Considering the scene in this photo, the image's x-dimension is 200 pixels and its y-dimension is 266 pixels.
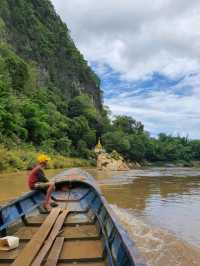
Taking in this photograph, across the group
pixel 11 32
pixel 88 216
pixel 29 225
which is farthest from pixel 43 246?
pixel 11 32

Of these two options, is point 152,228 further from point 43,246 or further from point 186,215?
point 43,246

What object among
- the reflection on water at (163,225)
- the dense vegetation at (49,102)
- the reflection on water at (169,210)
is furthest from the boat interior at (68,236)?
the dense vegetation at (49,102)

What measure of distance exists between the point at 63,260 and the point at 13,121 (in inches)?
1318

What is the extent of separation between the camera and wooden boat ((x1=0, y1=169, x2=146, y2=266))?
4.58 metres

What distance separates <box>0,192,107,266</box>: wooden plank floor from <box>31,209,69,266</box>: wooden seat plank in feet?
0.30

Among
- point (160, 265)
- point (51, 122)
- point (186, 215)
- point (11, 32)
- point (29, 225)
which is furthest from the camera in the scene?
point (11, 32)

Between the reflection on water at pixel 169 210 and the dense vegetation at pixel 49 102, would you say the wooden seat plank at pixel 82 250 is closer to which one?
the reflection on water at pixel 169 210

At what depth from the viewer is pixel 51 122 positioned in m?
53.6

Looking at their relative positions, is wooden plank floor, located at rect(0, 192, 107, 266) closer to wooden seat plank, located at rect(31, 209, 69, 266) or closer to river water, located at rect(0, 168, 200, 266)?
wooden seat plank, located at rect(31, 209, 69, 266)

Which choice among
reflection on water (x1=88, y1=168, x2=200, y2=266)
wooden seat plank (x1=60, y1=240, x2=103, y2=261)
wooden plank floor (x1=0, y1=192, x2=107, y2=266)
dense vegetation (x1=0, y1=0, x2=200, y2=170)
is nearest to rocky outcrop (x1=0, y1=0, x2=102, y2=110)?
dense vegetation (x1=0, y1=0, x2=200, y2=170)

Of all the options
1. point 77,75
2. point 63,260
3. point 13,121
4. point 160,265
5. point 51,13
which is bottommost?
point 160,265

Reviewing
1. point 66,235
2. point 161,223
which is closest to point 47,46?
point 161,223

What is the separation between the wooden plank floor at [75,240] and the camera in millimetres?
4891

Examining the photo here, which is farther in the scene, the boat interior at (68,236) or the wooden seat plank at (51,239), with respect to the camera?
the boat interior at (68,236)
